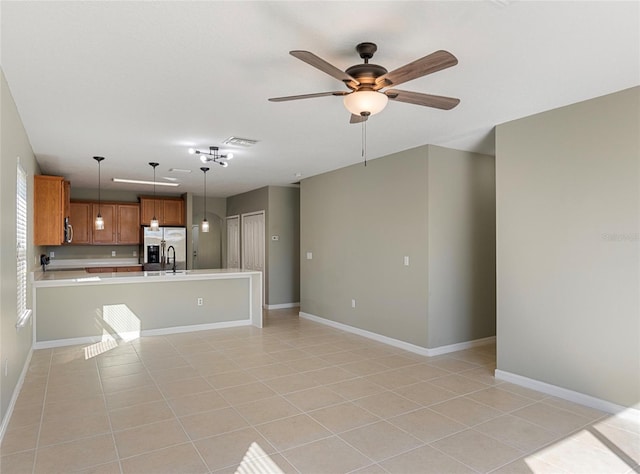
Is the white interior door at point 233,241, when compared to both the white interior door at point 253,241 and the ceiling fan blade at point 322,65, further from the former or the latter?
the ceiling fan blade at point 322,65

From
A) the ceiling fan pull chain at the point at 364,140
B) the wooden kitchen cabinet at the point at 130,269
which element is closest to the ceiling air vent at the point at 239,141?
the ceiling fan pull chain at the point at 364,140

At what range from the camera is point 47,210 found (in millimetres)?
5250

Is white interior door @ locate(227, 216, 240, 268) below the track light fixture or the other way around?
below

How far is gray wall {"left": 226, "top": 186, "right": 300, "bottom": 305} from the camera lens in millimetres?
8203

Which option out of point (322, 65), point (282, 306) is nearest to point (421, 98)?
point (322, 65)

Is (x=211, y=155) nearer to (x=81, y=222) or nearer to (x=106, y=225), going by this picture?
(x=106, y=225)

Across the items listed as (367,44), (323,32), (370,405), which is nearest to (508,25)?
(367,44)

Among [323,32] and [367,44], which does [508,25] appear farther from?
[323,32]

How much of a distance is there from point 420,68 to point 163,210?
7936 millimetres

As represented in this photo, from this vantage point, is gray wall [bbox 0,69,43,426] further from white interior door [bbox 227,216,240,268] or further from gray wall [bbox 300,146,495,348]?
white interior door [bbox 227,216,240,268]

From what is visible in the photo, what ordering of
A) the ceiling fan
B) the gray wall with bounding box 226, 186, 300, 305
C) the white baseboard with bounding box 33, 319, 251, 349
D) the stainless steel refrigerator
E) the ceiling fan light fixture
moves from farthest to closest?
1. the stainless steel refrigerator
2. the gray wall with bounding box 226, 186, 300, 305
3. the white baseboard with bounding box 33, 319, 251, 349
4. the ceiling fan light fixture
5. the ceiling fan

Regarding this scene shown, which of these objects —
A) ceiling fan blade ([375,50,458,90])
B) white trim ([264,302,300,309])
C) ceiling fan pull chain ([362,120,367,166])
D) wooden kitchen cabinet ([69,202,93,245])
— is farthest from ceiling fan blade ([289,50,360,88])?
wooden kitchen cabinet ([69,202,93,245])

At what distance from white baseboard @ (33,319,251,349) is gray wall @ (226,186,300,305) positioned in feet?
5.50

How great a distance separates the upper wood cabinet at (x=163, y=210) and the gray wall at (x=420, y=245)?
455 cm
